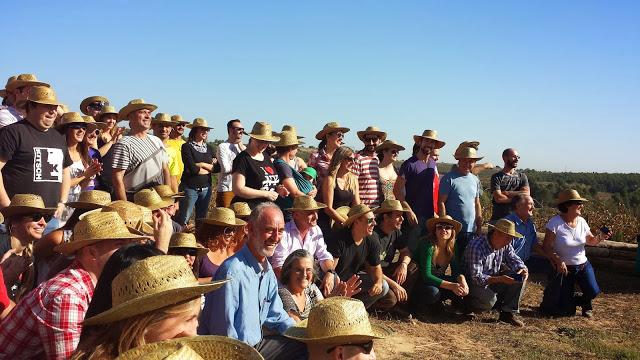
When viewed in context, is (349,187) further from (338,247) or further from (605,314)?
(605,314)

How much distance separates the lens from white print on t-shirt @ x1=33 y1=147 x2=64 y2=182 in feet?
16.8

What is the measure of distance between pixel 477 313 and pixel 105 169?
4759 mm

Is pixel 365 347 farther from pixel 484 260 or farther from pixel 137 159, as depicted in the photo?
pixel 484 260

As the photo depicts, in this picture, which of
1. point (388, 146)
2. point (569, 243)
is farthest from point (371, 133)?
point (569, 243)

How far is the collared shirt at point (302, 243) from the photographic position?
5.47 m

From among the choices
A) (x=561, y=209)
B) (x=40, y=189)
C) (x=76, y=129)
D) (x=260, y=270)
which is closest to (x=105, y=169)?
(x=76, y=129)

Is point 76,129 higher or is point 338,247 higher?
point 76,129

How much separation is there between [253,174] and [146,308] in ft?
14.0

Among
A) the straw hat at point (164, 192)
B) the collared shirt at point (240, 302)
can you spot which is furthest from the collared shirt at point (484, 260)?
the collared shirt at point (240, 302)

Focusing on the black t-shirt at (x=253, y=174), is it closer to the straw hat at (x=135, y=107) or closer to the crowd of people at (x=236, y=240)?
the crowd of people at (x=236, y=240)

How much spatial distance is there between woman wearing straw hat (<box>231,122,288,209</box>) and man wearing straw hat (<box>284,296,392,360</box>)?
3259mm

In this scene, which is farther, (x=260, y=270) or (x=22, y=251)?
(x=22, y=251)

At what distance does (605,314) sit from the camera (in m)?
7.79

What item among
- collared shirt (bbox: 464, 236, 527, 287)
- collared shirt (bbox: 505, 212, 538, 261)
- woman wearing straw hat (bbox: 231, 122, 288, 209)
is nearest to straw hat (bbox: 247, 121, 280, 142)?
woman wearing straw hat (bbox: 231, 122, 288, 209)
